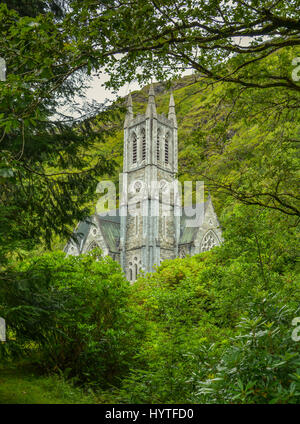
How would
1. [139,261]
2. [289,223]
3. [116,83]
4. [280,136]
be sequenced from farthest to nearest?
1. [139,261]
2. [289,223]
3. [280,136]
4. [116,83]

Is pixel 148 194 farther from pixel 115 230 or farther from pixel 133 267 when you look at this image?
pixel 133 267

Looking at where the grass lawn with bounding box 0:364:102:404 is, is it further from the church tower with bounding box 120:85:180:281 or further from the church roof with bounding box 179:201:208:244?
the church roof with bounding box 179:201:208:244

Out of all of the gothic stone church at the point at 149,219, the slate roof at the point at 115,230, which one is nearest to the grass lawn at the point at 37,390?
the gothic stone church at the point at 149,219

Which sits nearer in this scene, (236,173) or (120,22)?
(120,22)

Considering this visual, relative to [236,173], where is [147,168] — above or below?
above

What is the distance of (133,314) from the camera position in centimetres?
1013

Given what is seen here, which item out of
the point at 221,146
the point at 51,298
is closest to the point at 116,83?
the point at 221,146

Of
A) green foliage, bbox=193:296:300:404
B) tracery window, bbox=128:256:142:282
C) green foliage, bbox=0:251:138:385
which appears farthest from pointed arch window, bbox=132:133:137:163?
green foliage, bbox=193:296:300:404

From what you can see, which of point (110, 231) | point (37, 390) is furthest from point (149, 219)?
point (37, 390)

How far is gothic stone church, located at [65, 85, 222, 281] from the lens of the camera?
41.6 meters

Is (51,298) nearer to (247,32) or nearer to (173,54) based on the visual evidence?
(173,54)

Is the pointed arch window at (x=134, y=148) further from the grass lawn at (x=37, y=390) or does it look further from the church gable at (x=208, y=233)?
the grass lawn at (x=37, y=390)

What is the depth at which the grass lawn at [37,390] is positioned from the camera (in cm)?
699
